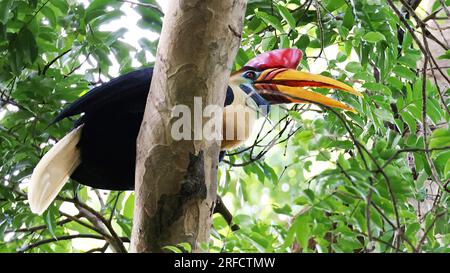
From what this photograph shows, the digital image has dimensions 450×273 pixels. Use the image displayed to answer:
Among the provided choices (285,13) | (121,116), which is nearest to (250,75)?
(285,13)

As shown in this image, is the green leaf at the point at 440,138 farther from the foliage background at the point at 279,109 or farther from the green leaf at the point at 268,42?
the green leaf at the point at 268,42

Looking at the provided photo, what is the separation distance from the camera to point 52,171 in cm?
166

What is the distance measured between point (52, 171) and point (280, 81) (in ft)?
1.99

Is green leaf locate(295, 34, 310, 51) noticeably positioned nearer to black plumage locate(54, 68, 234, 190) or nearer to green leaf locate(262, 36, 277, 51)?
green leaf locate(262, 36, 277, 51)

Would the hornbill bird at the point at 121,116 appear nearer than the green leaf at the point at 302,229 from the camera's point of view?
No

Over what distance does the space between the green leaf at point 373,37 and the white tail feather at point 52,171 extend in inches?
27.9

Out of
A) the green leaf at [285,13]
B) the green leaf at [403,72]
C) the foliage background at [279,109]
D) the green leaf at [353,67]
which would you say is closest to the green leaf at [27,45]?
the foliage background at [279,109]

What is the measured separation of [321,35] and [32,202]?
80 cm

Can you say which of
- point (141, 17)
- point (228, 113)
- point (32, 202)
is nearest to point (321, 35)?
point (228, 113)

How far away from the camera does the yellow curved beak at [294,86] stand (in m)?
1.66

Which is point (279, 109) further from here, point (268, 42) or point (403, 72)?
point (403, 72)

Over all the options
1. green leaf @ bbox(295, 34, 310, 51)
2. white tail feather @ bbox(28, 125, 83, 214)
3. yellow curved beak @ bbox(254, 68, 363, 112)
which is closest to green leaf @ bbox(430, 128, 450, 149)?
yellow curved beak @ bbox(254, 68, 363, 112)

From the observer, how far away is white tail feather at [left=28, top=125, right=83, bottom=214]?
5.34 feet
